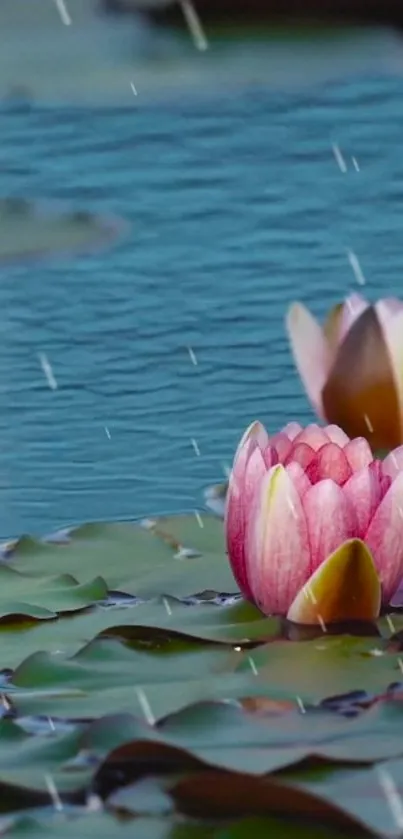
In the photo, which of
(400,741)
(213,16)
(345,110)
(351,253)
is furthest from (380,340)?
(213,16)

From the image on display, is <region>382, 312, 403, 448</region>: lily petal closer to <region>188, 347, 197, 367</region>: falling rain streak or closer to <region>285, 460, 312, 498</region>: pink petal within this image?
<region>285, 460, 312, 498</region>: pink petal

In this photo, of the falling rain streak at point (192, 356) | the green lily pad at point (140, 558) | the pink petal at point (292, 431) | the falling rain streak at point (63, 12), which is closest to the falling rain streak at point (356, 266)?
the falling rain streak at point (192, 356)

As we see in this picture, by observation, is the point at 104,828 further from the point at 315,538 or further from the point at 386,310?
the point at 386,310

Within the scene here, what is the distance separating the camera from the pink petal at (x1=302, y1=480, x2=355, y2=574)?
1.58m

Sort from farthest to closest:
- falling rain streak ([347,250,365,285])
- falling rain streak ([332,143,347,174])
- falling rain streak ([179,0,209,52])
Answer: falling rain streak ([179,0,209,52]) → falling rain streak ([332,143,347,174]) → falling rain streak ([347,250,365,285])

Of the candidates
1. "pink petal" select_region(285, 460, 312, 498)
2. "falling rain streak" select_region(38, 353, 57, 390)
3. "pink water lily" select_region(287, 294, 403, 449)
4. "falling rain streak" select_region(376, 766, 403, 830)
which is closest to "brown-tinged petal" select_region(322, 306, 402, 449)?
"pink water lily" select_region(287, 294, 403, 449)

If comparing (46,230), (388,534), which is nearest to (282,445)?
(388,534)

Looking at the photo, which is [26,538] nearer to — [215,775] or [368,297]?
[215,775]

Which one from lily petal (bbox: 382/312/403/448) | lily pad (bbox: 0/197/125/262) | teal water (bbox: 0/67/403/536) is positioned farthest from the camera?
lily pad (bbox: 0/197/125/262)

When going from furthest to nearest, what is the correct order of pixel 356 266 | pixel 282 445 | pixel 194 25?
pixel 194 25, pixel 356 266, pixel 282 445

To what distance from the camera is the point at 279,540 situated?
5.23ft

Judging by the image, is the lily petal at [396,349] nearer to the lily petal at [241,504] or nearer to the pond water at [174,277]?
the pond water at [174,277]

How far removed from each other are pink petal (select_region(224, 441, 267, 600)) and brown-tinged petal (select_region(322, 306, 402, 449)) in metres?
0.36

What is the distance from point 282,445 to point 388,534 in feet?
0.43
